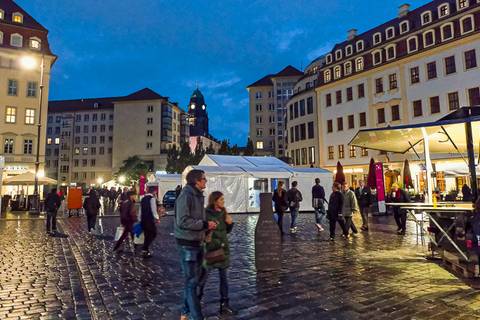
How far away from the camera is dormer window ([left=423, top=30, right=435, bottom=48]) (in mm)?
35688

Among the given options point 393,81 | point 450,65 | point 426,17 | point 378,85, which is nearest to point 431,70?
point 450,65

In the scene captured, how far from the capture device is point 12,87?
42.9 metres

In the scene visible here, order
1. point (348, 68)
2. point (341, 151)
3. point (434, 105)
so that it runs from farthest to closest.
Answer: point (348, 68), point (341, 151), point (434, 105)

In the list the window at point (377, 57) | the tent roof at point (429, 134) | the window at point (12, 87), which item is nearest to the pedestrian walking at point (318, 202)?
the tent roof at point (429, 134)

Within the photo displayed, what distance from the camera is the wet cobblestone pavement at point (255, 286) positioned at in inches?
194

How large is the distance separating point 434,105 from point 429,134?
3018 cm

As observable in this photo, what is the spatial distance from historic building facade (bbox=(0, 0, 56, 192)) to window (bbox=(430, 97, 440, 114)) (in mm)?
44060

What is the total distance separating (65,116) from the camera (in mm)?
92250

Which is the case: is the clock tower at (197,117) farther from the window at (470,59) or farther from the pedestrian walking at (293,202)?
the pedestrian walking at (293,202)

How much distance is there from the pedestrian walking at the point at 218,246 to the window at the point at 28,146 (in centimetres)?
4565

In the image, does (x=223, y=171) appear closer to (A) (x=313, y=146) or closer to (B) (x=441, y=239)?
(B) (x=441, y=239)

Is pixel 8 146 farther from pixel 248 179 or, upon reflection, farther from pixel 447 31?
pixel 447 31

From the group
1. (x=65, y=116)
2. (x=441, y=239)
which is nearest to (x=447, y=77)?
(x=441, y=239)

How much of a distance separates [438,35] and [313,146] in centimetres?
2039
